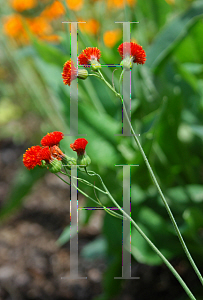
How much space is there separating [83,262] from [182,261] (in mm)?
367

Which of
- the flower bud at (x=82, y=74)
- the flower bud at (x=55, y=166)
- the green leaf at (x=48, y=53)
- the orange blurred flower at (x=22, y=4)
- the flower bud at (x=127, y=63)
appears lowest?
the flower bud at (x=55, y=166)

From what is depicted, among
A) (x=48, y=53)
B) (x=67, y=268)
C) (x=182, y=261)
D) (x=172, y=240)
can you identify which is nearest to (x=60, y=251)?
(x=67, y=268)

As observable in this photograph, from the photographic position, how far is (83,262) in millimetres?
1105

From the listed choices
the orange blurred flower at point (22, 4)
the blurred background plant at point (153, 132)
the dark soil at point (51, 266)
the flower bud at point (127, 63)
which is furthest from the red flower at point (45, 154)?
the orange blurred flower at point (22, 4)

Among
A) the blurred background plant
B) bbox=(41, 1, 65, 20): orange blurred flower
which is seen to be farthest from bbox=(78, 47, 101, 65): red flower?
bbox=(41, 1, 65, 20): orange blurred flower

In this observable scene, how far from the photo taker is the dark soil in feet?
3.04

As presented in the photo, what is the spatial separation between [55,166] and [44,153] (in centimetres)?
2

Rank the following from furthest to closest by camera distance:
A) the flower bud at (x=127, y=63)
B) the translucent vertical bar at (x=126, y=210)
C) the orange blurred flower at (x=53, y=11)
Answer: the orange blurred flower at (x=53, y=11) < the translucent vertical bar at (x=126, y=210) < the flower bud at (x=127, y=63)

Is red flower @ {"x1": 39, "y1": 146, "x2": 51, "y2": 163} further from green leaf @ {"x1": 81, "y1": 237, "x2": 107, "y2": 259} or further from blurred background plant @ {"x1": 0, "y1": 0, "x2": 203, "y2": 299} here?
green leaf @ {"x1": 81, "y1": 237, "x2": 107, "y2": 259}

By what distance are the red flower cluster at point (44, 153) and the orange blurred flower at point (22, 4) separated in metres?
1.07

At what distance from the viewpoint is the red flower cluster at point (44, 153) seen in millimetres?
300

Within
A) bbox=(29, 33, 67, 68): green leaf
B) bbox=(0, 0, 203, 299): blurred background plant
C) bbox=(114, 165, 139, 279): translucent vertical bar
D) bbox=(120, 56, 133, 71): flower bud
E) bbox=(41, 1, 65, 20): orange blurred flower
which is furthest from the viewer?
bbox=(41, 1, 65, 20): orange blurred flower

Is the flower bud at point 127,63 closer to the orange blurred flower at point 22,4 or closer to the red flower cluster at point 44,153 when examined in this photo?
the red flower cluster at point 44,153

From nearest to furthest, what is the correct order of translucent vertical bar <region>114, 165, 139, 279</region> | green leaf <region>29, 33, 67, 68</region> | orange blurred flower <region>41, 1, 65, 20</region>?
1. translucent vertical bar <region>114, 165, 139, 279</region>
2. green leaf <region>29, 33, 67, 68</region>
3. orange blurred flower <region>41, 1, 65, 20</region>
